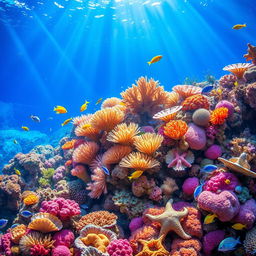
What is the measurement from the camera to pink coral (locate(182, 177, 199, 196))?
423cm

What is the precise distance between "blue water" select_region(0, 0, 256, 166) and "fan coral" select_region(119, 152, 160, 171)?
467 inches

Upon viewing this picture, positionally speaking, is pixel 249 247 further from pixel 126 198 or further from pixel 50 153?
pixel 50 153

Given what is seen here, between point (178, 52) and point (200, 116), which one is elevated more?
point (178, 52)

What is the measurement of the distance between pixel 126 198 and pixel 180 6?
33811 mm

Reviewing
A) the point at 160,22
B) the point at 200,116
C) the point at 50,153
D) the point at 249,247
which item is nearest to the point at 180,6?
the point at 160,22

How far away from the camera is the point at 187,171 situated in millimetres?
4586

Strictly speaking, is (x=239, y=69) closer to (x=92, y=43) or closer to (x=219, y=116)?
(x=219, y=116)

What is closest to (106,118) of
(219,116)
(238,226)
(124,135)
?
(124,135)

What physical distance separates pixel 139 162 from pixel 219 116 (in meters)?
2.20

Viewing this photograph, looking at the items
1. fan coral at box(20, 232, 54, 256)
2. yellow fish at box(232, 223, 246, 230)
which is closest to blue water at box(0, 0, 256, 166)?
yellow fish at box(232, 223, 246, 230)

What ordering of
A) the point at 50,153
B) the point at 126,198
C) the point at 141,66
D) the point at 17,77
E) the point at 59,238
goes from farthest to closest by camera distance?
the point at 141,66
the point at 17,77
the point at 50,153
the point at 126,198
the point at 59,238

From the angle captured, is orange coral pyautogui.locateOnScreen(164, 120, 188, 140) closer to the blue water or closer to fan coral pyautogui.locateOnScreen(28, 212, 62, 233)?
fan coral pyautogui.locateOnScreen(28, 212, 62, 233)

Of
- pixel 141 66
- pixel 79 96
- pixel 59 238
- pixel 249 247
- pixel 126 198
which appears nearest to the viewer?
pixel 249 247

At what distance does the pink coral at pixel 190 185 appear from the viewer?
423 cm
